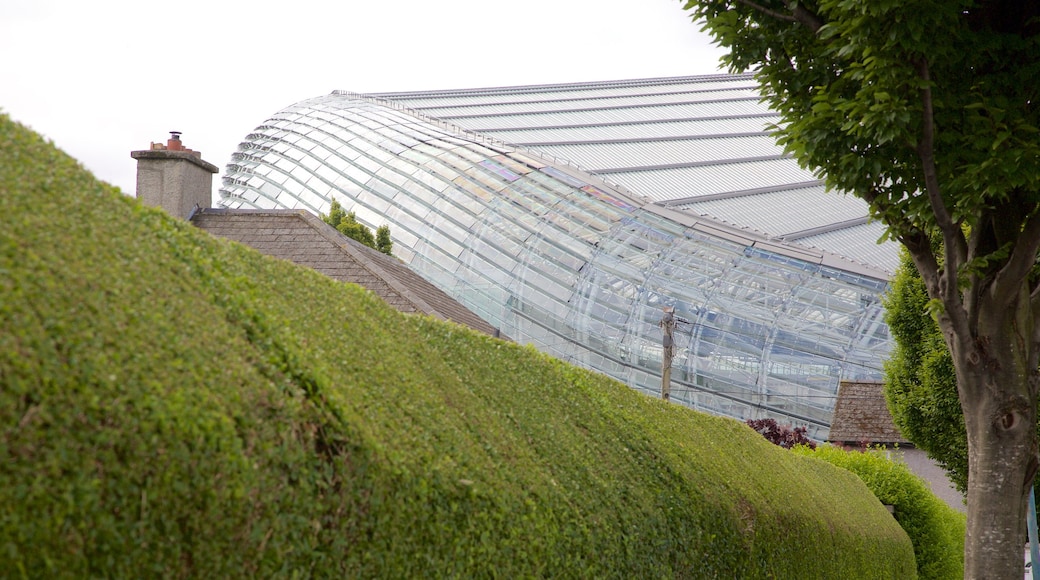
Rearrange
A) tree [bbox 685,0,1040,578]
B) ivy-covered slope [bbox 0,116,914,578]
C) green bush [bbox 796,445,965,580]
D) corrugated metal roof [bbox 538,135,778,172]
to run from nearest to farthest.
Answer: ivy-covered slope [bbox 0,116,914,578] < tree [bbox 685,0,1040,578] < green bush [bbox 796,445,965,580] < corrugated metal roof [bbox 538,135,778,172]

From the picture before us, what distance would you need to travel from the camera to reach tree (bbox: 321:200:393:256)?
31469 mm

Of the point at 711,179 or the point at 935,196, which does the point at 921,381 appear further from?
the point at 711,179

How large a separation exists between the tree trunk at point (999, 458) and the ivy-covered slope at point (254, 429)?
8.40 ft

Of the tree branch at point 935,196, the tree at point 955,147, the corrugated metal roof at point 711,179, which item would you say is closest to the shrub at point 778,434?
the corrugated metal roof at point 711,179

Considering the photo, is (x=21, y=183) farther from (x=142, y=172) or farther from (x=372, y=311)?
(x=142, y=172)

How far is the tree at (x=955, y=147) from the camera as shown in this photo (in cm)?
677

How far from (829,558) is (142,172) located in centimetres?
1073

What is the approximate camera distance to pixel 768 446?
36.3ft

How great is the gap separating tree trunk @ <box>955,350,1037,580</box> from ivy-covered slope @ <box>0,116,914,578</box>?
2560 mm

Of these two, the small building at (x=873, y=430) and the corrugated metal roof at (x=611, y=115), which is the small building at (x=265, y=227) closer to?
the small building at (x=873, y=430)

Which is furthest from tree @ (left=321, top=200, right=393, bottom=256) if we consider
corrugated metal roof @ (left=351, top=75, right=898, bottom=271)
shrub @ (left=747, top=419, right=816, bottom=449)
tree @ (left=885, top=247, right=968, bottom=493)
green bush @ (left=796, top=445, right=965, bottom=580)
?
tree @ (left=885, top=247, right=968, bottom=493)

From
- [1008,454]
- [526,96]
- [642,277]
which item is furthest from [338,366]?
[526,96]

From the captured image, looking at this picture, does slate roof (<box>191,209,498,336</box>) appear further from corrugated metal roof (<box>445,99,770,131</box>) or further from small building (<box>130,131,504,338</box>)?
corrugated metal roof (<box>445,99,770,131</box>)

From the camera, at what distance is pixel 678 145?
1609 inches
